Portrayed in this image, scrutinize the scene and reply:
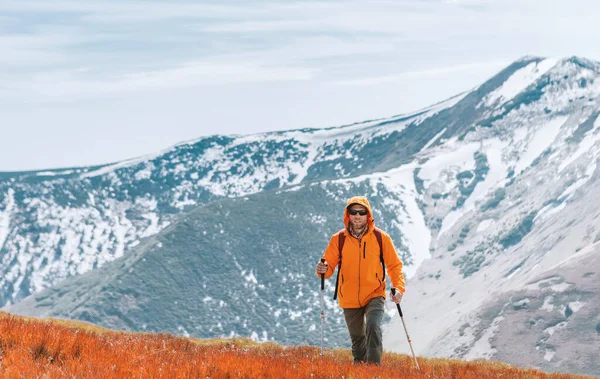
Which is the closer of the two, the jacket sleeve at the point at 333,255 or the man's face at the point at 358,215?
the man's face at the point at 358,215

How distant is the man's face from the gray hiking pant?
4.76ft

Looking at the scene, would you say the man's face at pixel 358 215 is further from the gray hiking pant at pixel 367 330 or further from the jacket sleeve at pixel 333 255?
the gray hiking pant at pixel 367 330

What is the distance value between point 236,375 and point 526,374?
7.50 m

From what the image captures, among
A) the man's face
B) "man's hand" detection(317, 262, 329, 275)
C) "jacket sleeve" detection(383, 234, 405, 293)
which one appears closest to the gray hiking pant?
"jacket sleeve" detection(383, 234, 405, 293)

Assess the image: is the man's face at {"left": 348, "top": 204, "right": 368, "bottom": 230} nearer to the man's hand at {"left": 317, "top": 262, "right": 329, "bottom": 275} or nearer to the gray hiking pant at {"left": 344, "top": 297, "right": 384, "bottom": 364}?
the man's hand at {"left": 317, "top": 262, "right": 329, "bottom": 275}

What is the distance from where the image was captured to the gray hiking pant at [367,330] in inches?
496

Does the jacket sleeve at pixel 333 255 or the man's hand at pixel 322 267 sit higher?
the jacket sleeve at pixel 333 255

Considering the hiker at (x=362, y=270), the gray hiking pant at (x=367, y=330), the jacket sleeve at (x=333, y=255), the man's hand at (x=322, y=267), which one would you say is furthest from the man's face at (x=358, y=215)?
the gray hiking pant at (x=367, y=330)

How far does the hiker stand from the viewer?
41.8 feet

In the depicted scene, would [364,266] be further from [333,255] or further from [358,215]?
[358,215]

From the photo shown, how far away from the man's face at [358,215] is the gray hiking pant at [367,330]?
145 cm

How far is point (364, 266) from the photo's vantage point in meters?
12.8

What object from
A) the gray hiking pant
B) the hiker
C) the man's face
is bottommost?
the gray hiking pant

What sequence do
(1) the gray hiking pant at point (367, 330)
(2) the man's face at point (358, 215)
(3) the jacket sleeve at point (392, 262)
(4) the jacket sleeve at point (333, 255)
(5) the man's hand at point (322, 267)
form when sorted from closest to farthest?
(1) the gray hiking pant at point (367, 330)
(2) the man's face at point (358, 215)
(3) the jacket sleeve at point (392, 262)
(5) the man's hand at point (322, 267)
(4) the jacket sleeve at point (333, 255)
